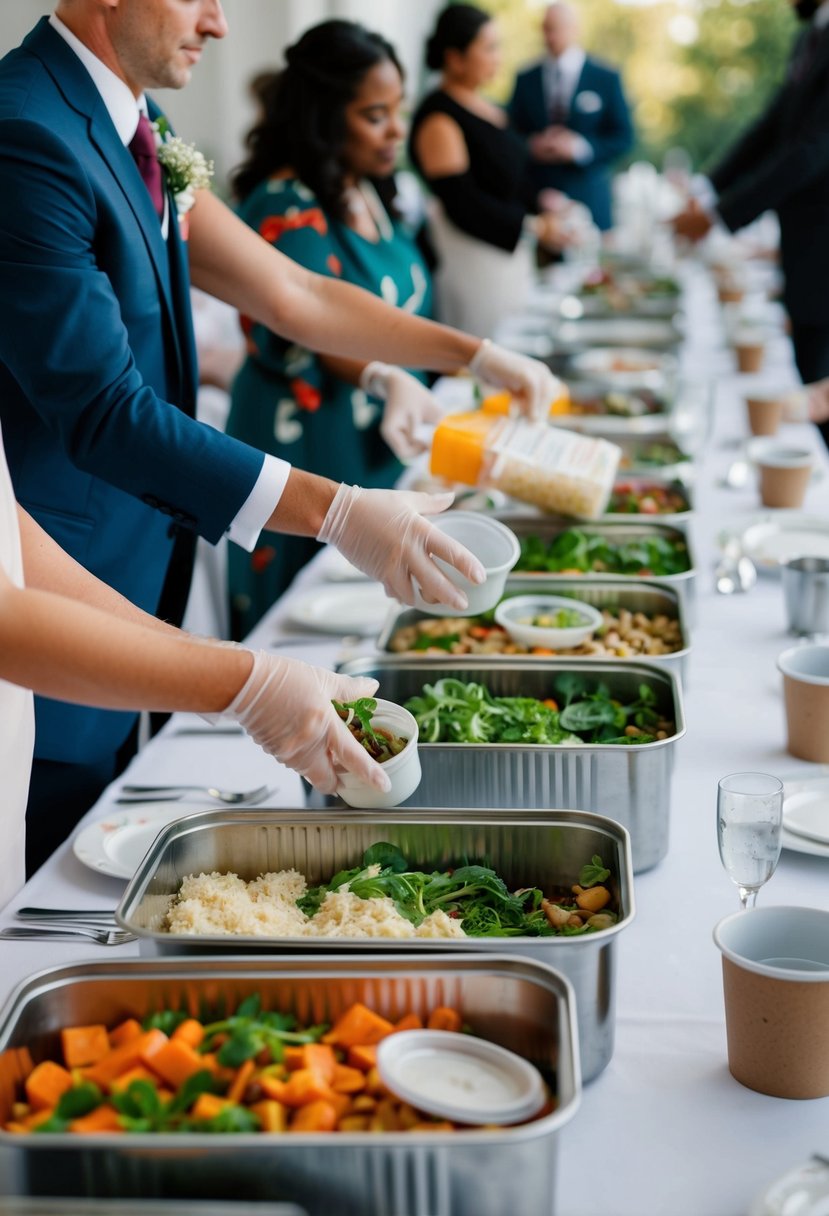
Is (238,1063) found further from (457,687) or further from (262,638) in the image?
(262,638)

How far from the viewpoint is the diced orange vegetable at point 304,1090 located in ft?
2.92

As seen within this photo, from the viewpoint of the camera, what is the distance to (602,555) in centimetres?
219

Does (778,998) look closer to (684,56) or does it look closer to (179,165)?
(179,165)

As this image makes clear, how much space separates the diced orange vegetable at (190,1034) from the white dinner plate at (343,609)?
1160 mm

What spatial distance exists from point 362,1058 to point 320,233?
85.0 inches

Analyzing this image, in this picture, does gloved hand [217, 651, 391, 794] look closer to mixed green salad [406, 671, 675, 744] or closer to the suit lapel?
mixed green salad [406, 671, 675, 744]

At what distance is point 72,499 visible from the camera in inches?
69.0

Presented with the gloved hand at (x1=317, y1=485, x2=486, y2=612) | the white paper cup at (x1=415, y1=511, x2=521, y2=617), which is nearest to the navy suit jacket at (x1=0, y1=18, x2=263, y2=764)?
the gloved hand at (x1=317, y1=485, x2=486, y2=612)

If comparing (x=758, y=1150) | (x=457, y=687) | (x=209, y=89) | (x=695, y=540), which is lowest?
(x=758, y=1150)

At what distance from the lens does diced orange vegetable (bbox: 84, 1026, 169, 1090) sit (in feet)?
3.02

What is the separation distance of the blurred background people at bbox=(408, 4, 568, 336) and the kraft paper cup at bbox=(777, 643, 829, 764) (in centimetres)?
347

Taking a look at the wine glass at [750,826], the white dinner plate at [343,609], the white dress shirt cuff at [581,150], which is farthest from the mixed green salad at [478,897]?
the white dress shirt cuff at [581,150]

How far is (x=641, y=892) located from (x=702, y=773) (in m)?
0.31

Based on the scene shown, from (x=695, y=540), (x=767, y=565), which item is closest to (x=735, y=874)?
(x=767, y=565)
